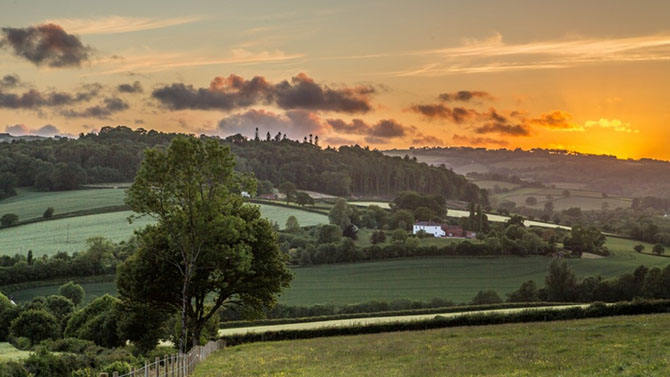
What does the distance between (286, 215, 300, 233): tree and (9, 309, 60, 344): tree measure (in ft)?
267

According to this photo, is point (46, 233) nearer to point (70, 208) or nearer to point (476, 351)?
point (70, 208)

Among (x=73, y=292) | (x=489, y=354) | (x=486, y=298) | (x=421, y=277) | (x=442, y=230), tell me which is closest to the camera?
(x=489, y=354)

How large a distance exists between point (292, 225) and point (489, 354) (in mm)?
129461

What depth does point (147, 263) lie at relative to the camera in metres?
53.5

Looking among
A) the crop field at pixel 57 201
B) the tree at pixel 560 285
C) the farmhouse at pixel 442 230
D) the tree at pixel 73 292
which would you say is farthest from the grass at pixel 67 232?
the tree at pixel 560 285

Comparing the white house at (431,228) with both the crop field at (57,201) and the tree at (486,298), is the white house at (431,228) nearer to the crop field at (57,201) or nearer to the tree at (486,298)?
the tree at (486,298)

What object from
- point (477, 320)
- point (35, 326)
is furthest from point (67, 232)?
point (477, 320)

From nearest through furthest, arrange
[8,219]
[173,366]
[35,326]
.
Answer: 1. [173,366]
2. [35,326]
3. [8,219]

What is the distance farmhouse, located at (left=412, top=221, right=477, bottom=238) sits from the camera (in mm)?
166250

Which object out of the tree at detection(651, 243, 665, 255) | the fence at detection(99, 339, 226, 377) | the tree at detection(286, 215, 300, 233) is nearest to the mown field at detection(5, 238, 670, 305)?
the tree at detection(651, 243, 665, 255)

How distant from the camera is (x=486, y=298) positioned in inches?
4309

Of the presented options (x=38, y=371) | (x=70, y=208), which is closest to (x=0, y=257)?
(x=70, y=208)

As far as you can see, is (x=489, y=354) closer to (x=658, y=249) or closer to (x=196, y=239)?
(x=196, y=239)

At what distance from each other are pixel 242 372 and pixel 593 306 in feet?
106
